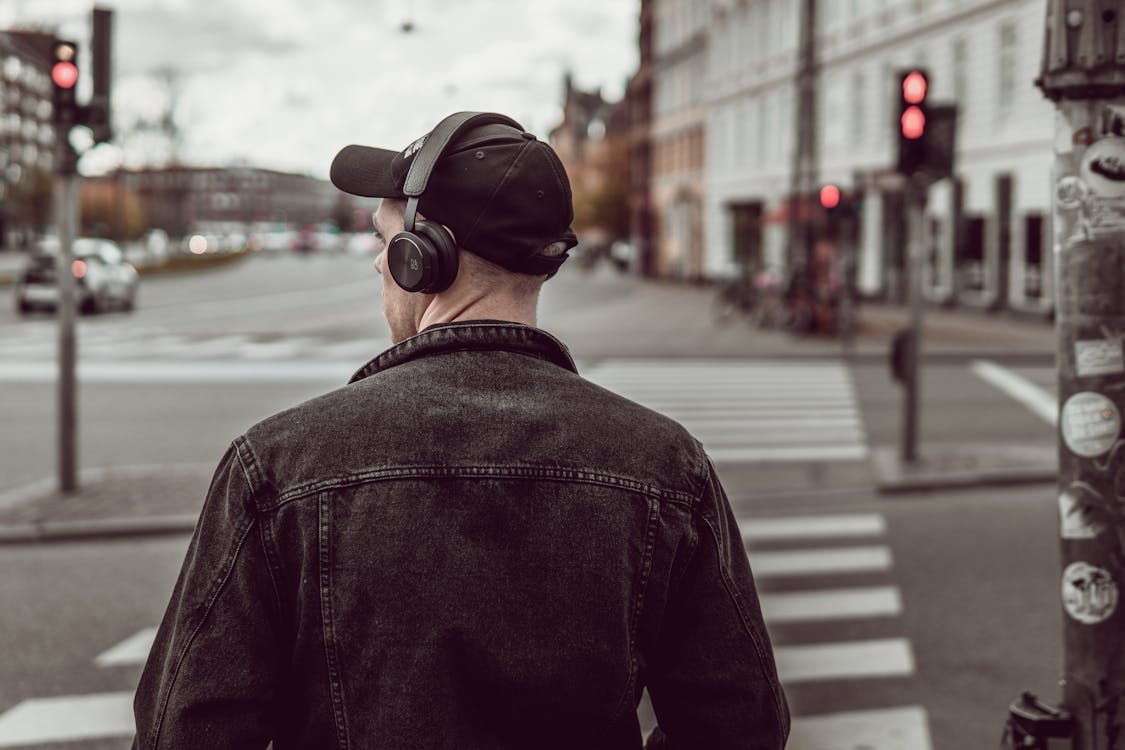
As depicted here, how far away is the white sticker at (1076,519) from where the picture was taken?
10.0 ft

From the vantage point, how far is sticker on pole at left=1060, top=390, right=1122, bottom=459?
3.00m

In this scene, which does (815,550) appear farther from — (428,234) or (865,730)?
(428,234)

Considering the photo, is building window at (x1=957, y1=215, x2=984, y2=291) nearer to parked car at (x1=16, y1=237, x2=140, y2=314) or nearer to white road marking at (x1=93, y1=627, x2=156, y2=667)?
parked car at (x1=16, y1=237, x2=140, y2=314)

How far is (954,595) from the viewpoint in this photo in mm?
7012

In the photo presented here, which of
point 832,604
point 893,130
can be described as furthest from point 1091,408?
point 893,130

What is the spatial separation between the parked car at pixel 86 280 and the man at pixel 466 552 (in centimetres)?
3008

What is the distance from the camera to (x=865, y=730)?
16.6ft

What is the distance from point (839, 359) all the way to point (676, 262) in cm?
3991

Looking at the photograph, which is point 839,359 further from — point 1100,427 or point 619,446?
point 619,446

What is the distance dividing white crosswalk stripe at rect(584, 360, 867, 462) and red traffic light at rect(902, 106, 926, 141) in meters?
2.72

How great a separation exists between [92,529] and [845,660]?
15.5ft

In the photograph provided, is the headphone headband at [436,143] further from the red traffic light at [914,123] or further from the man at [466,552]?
the red traffic light at [914,123]

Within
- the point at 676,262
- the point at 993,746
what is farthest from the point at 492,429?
the point at 676,262

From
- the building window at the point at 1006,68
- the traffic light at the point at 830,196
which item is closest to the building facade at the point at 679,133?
the building window at the point at 1006,68
